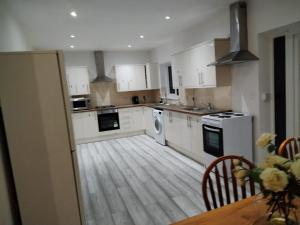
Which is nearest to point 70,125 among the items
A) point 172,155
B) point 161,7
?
point 161,7

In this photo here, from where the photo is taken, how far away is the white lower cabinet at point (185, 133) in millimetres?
3863

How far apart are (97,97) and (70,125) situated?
4.83 m

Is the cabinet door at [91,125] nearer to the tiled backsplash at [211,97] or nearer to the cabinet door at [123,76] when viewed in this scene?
the cabinet door at [123,76]

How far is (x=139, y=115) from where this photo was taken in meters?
6.59

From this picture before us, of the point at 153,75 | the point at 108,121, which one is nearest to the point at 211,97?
the point at 153,75

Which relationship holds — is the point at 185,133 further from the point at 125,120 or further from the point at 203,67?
the point at 125,120

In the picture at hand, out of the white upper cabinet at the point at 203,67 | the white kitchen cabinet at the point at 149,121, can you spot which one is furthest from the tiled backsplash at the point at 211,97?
the white kitchen cabinet at the point at 149,121

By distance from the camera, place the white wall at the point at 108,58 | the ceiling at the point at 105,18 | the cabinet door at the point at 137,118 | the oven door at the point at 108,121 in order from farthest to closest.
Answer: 1. the cabinet door at the point at 137,118
2. the white wall at the point at 108,58
3. the oven door at the point at 108,121
4. the ceiling at the point at 105,18

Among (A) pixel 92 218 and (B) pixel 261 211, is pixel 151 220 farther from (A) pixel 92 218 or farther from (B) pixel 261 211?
(B) pixel 261 211

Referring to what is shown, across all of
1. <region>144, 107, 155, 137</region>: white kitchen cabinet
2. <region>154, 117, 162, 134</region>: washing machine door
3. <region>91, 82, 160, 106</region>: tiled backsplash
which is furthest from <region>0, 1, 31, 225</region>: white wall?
<region>144, 107, 155, 137</region>: white kitchen cabinet

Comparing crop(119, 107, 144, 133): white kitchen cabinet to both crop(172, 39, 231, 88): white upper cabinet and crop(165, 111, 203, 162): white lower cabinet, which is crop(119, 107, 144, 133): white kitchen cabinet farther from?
crop(172, 39, 231, 88): white upper cabinet

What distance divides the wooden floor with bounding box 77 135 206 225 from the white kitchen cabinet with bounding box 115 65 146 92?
2191 mm

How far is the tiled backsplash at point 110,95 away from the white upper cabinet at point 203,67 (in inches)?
103

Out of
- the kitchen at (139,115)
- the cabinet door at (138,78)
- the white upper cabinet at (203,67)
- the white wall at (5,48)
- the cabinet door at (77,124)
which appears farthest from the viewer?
the cabinet door at (138,78)
